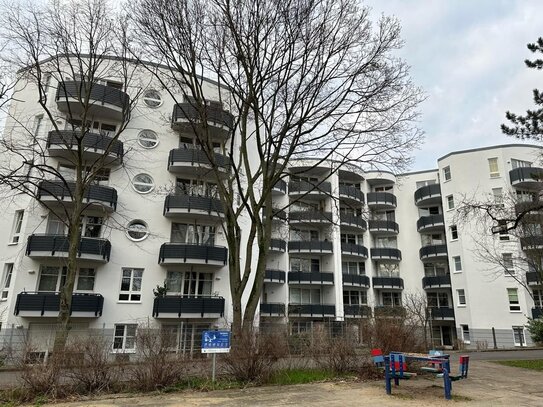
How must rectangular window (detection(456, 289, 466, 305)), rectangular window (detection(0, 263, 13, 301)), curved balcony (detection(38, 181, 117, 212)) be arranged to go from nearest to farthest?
rectangular window (detection(0, 263, 13, 301)) < curved balcony (detection(38, 181, 117, 212)) < rectangular window (detection(456, 289, 466, 305))

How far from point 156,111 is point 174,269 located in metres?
10.5

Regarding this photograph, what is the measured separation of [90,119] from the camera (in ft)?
82.9

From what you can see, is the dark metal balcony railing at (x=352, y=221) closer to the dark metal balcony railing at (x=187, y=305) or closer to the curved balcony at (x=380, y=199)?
the curved balcony at (x=380, y=199)

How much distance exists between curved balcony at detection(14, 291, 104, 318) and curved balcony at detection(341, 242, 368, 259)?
25.7 meters

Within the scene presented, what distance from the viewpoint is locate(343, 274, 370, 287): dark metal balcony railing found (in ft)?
131

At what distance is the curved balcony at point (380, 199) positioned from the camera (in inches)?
1756

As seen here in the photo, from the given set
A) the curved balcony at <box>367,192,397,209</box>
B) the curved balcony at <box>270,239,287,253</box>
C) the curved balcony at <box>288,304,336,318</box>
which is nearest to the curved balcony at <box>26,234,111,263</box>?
the curved balcony at <box>270,239,287,253</box>

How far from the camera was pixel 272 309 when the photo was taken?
3534 cm

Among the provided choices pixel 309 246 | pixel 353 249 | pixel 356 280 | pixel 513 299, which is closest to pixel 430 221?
pixel 353 249

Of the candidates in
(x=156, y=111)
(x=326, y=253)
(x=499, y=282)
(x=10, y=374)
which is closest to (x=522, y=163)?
(x=499, y=282)

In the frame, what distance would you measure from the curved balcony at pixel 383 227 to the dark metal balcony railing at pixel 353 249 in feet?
9.69

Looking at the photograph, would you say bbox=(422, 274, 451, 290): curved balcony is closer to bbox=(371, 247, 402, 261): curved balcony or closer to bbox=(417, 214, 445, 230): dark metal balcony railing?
bbox=(371, 247, 402, 261): curved balcony

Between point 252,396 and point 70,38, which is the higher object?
point 70,38

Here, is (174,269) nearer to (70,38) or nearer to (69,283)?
(69,283)
